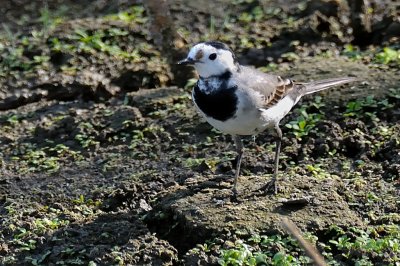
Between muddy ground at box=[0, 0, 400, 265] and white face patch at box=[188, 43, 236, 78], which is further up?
white face patch at box=[188, 43, 236, 78]

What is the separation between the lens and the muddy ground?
5180mm

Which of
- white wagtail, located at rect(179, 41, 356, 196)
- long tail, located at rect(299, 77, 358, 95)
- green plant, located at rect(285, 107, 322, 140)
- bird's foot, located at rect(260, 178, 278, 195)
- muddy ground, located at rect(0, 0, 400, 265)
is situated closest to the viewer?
muddy ground, located at rect(0, 0, 400, 265)

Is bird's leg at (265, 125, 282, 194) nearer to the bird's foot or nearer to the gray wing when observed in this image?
the bird's foot

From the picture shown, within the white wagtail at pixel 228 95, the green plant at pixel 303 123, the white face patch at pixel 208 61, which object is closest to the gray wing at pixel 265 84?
the white wagtail at pixel 228 95

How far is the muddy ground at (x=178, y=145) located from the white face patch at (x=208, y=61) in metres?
0.75

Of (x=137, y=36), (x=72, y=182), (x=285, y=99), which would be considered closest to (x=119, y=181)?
(x=72, y=182)

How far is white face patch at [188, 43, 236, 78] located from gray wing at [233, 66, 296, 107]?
0.40ft

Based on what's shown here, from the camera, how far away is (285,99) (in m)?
5.94

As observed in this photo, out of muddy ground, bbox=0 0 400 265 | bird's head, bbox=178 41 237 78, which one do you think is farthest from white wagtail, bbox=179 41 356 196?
muddy ground, bbox=0 0 400 265

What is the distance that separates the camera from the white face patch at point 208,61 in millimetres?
5484

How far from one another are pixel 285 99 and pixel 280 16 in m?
3.27

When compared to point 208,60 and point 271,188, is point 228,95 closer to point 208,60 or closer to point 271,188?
point 208,60

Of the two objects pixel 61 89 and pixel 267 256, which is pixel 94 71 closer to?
pixel 61 89

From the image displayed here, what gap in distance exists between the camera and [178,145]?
266 inches
